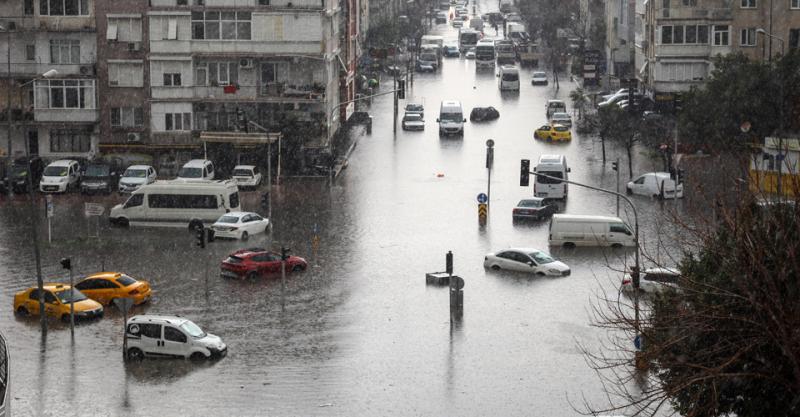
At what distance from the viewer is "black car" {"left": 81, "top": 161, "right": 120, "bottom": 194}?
219 feet

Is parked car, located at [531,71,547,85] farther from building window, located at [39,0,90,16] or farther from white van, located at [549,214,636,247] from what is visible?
white van, located at [549,214,636,247]

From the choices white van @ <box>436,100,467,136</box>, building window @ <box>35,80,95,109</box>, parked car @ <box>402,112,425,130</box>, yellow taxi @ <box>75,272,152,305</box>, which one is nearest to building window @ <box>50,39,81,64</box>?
building window @ <box>35,80,95,109</box>

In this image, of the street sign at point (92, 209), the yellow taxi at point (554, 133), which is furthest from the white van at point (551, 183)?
the street sign at point (92, 209)

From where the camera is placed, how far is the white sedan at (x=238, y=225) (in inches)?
2243

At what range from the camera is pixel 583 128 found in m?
84.8

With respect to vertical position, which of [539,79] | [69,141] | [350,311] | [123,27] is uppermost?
[123,27]

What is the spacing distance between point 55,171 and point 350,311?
2588 centimetres

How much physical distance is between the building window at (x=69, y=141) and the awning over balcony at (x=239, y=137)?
5.68 metres

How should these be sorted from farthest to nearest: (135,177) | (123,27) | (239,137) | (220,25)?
(220,25), (123,27), (239,137), (135,177)

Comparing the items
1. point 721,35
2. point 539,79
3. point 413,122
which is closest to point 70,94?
point 413,122

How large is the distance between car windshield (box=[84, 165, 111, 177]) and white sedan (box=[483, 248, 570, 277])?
2160cm

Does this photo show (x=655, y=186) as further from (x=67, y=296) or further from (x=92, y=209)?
(x=67, y=296)

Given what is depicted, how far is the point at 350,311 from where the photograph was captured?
45969mm

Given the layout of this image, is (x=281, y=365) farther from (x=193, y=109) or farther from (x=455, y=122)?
(x=455, y=122)
